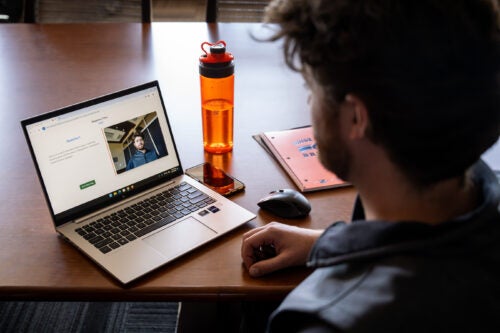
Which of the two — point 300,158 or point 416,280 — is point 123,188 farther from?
point 416,280

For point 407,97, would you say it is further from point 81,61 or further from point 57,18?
point 57,18

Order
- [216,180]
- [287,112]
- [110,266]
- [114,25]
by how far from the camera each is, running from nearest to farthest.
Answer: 1. [110,266]
2. [216,180]
3. [287,112]
4. [114,25]

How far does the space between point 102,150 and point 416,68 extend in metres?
0.67

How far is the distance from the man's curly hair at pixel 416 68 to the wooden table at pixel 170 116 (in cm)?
14

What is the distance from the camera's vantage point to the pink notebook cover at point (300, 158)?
128 cm

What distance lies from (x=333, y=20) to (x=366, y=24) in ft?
0.16

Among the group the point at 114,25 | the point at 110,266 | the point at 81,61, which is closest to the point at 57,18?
the point at 114,25

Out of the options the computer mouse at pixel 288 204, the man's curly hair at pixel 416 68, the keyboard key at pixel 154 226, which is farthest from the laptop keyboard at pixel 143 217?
the man's curly hair at pixel 416 68

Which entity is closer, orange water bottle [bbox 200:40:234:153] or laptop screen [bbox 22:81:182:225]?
laptop screen [bbox 22:81:182:225]

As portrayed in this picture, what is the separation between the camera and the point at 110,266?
1.02 m

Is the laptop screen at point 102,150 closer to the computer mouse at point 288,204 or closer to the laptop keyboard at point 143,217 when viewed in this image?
the laptop keyboard at point 143,217

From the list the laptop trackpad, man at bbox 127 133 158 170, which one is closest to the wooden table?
the laptop trackpad

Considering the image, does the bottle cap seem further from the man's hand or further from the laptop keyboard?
the man's hand

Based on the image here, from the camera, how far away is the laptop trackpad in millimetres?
1067
